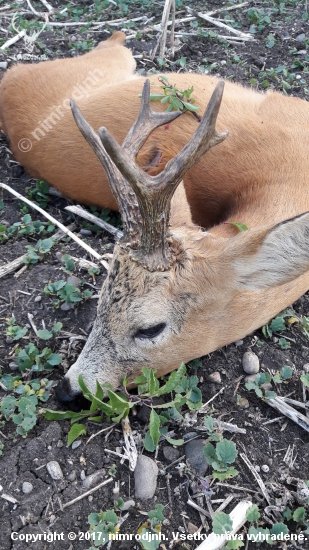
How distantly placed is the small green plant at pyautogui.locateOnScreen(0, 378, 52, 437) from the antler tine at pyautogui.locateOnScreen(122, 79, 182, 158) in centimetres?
147

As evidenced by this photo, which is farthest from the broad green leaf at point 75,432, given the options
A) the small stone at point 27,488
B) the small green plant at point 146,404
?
the small stone at point 27,488

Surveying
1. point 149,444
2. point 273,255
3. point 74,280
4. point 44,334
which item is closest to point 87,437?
point 149,444

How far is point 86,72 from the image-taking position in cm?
525

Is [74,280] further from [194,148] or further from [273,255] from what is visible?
[273,255]

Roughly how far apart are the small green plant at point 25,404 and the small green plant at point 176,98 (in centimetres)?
213

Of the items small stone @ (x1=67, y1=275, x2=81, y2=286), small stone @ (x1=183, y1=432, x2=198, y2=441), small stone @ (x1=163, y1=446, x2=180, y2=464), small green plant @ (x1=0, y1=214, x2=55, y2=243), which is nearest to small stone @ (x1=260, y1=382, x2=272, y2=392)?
small stone @ (x1=183, y1=432, x2=198, y2=441)

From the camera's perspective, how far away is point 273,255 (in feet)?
8.57

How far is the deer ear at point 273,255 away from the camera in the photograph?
2.42 metres

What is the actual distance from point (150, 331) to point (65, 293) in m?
0.95

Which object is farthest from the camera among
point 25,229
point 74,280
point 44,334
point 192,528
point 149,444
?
point 25,229

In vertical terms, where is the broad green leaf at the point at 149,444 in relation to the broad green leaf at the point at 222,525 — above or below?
above

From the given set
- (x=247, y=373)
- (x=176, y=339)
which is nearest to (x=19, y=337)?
(x=176, y=339)

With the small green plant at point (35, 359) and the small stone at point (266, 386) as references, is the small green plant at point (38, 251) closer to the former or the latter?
the small green plant at point (35, 359)

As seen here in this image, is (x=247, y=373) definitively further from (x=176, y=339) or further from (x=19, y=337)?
(x=19, y=337)
